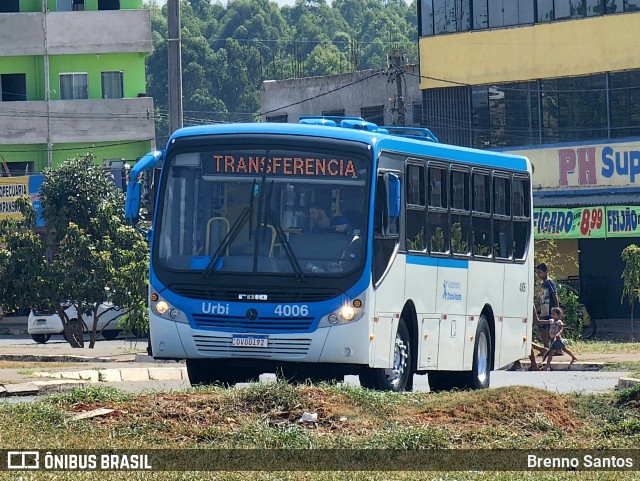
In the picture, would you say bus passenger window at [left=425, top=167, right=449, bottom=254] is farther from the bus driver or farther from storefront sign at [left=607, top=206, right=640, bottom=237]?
storefront sign at [left=607, top=206, right=640, bottom=237]

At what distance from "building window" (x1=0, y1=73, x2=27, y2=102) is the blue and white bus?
40.8 m

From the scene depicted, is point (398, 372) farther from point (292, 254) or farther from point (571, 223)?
point (571, 223)

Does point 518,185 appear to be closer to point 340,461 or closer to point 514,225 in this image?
point 514,225

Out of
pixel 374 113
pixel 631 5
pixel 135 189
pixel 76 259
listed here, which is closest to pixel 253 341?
pixel 135 189

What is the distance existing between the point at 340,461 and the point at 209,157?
22.0 feet

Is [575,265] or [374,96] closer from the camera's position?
[575,265]

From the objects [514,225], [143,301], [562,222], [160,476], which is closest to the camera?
[160,476]

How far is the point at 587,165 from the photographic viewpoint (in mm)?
40250

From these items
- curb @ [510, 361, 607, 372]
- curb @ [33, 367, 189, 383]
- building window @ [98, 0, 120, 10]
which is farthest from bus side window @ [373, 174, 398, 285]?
building window @ [98, 0, 120, 10]

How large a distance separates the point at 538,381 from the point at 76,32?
3914 centimetres

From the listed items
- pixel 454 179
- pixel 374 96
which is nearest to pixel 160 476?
pixel 454 179

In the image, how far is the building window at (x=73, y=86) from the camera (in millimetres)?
56094

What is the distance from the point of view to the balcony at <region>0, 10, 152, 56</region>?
5481cm

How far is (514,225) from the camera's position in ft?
63.1
